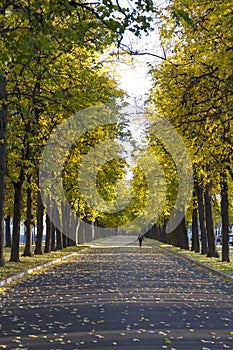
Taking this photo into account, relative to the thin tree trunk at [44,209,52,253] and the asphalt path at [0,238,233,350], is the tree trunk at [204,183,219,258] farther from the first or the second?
the asphalt path at [0,238,233,350]

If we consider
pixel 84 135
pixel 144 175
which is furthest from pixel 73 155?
pixel 144 175

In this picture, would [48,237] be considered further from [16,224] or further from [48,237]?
[16,224]

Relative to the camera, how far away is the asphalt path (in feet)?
29.4

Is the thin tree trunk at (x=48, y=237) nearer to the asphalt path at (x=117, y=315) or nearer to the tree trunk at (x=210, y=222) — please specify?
the tree trunk at (x=210, y=222)

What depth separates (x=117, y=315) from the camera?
1173 centimetres

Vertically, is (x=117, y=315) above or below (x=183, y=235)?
below

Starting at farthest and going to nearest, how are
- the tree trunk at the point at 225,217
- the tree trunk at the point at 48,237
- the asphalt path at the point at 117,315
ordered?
1. the tree trunk at the point at 48,237
2. the tree trunk at the point at 225,217
3. the asphalt path at the point at 117,315

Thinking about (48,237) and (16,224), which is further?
(48,237)

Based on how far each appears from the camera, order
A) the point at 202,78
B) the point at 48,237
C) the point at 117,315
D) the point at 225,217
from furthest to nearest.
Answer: the point at 48,237 → the point at 225,217 → the point at 202,78 → the point at 117,315

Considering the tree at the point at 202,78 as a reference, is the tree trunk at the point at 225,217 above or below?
below

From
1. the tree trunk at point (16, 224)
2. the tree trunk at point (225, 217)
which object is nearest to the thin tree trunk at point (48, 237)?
the tree trunk at point (16, 224)

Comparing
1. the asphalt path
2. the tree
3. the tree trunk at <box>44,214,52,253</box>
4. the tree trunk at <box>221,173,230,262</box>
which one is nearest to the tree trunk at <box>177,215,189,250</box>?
the tree trunk at <box>44,214,52,253</box>

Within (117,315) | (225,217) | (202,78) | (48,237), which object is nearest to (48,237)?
(48,237)

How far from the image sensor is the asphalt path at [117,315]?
8961mm
